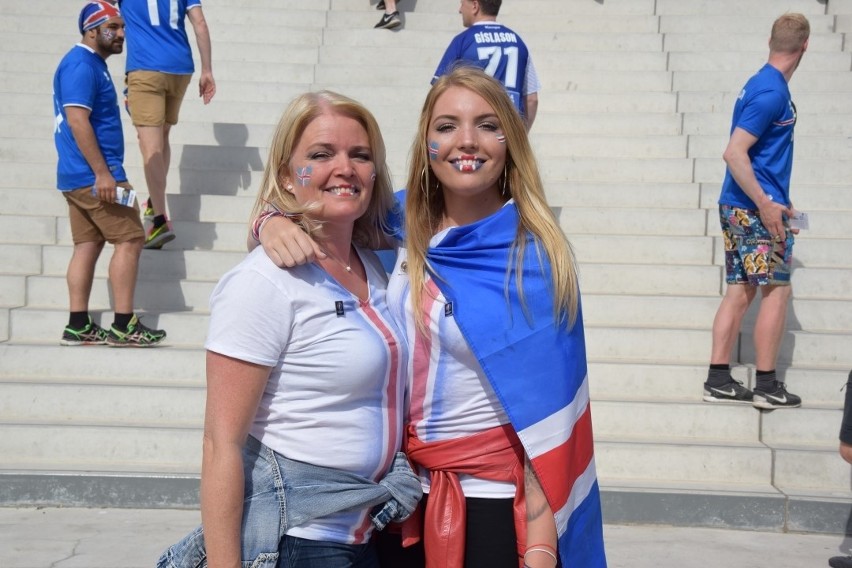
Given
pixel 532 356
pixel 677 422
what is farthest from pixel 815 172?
pixel 532 356

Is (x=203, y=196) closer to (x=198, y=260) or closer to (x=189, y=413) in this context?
(x=198, y=260)

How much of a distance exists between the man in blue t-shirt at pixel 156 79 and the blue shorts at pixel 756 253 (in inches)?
143

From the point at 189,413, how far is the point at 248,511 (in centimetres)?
338

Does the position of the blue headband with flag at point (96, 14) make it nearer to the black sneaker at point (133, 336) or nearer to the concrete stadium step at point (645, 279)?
the black sneaker at point (133, 336)

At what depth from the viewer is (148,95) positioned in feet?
22.1

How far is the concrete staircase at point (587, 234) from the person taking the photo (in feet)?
16.7

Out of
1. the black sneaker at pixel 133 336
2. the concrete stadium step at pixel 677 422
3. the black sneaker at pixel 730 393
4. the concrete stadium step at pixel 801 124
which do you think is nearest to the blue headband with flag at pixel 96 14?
the black sneaker at pixel 133 336

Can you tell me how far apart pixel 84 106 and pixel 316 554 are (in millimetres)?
4173

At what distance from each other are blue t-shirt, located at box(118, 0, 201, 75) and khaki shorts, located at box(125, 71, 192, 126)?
50 millimetres

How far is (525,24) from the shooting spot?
9578 millimetres

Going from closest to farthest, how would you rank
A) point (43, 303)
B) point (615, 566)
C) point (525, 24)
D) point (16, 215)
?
point (615, 566)
point (43, 303)
point (16, 215)
point (525, 24)

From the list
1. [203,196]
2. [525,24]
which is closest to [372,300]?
[203,196]

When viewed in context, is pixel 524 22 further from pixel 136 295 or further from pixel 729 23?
pixel 136 295

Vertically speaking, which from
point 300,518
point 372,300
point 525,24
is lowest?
point 300,518
